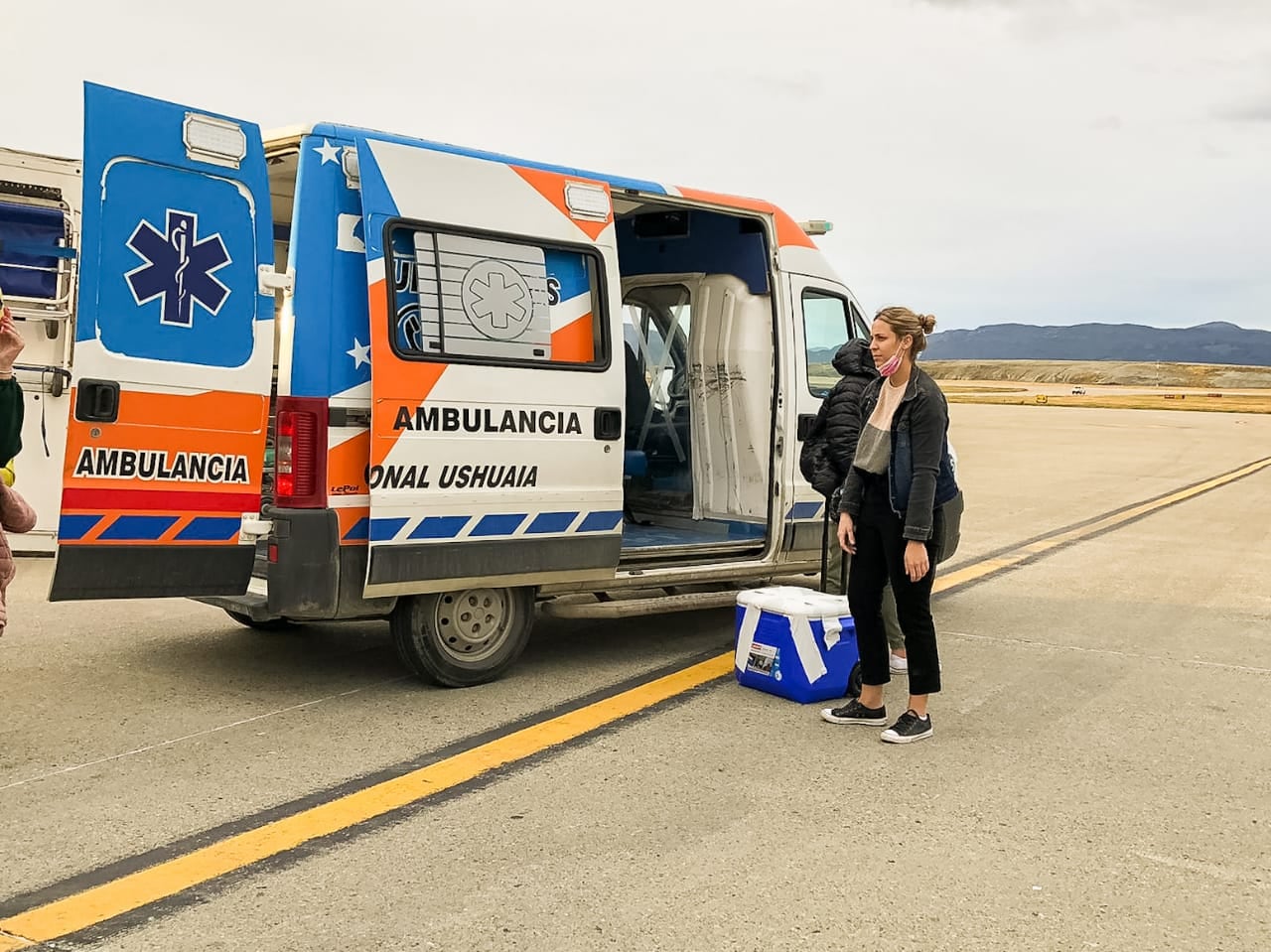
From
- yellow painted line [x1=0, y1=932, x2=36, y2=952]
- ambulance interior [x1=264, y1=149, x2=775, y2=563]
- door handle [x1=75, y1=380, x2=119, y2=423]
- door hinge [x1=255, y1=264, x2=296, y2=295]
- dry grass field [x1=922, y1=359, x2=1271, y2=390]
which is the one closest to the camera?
yellow painted line [x1=0, y1=932, x2=36, y2=952]

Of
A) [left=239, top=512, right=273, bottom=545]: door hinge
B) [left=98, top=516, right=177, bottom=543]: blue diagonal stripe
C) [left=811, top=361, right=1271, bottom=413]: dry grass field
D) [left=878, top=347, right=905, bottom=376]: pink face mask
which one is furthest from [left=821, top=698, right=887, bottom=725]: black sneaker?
[left=811, top=361, right=1271, bottom=413]: dry grass field

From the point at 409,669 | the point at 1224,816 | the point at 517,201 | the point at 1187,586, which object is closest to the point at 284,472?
the point at 409,669

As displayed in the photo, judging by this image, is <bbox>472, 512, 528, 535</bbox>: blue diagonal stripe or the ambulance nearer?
the ambulance

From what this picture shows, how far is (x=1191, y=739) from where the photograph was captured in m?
5.27

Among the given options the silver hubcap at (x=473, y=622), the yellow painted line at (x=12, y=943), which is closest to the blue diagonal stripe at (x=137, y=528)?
the silver hubcap at (x=473, y=622)

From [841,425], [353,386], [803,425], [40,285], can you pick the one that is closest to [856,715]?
[841,425]

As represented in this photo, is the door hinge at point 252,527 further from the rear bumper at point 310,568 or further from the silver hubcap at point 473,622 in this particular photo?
the silver hubcap at point 473,622

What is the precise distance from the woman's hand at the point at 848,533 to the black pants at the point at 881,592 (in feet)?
0.07

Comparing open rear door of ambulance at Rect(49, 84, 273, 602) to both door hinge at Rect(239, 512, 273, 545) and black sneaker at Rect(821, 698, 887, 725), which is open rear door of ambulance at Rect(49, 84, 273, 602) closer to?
door hinge at Rect(239, 512, 273, 545)

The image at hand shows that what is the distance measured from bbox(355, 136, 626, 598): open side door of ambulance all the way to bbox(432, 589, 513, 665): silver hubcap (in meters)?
0.16

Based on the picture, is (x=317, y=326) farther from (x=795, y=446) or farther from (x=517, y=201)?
(x=795, y=446)

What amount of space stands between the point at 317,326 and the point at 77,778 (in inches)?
76.5

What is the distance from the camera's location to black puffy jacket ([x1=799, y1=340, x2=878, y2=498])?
6.03 metres

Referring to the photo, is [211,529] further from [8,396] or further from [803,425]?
[803,425]
